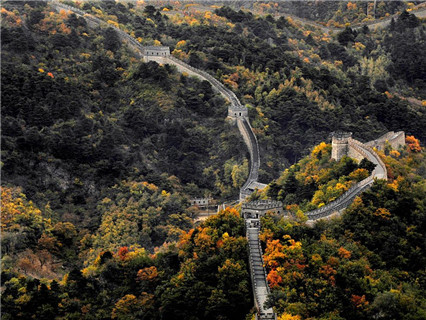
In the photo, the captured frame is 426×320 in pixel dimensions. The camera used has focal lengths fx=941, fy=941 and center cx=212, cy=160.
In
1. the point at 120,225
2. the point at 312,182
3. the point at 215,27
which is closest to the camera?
the point at 312,182

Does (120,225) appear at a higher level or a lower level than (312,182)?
lower

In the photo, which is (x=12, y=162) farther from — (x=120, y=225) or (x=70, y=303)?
(x=70, y=303)

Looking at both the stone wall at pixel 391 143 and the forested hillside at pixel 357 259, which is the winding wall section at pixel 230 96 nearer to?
the stone wall at pixel 391 143

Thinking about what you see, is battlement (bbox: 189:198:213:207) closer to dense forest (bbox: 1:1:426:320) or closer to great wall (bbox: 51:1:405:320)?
dense forest (bbox: 1:1:426:320)

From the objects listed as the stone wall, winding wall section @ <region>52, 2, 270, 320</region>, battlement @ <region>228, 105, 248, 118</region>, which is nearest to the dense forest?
winding wall section @ <region>52, 2, 270, 320</region>

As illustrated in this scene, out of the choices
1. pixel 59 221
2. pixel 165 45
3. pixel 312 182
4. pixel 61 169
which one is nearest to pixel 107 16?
pixel 165 45

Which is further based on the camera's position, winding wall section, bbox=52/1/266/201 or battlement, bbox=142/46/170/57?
battlement, bbox=142/46/170/57

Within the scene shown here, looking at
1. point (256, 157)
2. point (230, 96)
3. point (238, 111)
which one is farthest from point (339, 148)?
point (230, 96)
